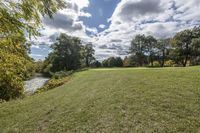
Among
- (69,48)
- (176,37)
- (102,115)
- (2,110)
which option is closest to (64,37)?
(69,48)

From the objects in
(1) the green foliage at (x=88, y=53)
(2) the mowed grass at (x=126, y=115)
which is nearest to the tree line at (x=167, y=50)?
(1) the green foliage at (x=88, y=53)

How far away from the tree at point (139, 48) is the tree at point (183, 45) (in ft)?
52.9

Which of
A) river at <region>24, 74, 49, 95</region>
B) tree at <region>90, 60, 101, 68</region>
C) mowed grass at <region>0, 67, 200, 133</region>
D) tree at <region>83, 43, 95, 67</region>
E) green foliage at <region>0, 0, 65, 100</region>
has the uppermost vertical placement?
tree at <region>83, 43, 95, 67</region>

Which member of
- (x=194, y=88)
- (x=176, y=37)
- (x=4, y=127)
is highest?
(x=176, y=37)

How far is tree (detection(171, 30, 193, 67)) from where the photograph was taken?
4644 centimetres

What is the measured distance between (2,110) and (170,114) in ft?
27.2

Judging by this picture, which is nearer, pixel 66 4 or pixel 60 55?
pixel 66 4

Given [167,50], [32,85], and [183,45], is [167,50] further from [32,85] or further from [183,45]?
[32,85]

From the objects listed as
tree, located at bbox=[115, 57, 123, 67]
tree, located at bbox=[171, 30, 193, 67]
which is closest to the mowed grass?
tree, located at bbox=[171, 30, 193, 67]

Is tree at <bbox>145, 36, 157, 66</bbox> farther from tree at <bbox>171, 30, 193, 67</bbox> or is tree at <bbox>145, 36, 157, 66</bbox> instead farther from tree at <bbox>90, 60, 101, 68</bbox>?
tree at <bbox>90, 60, 101, 68</bbox>

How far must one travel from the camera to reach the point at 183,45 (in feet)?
157

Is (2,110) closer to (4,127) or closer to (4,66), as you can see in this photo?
(4,127)

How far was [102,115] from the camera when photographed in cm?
695

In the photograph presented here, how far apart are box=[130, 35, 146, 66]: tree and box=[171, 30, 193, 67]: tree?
16.1 meters
